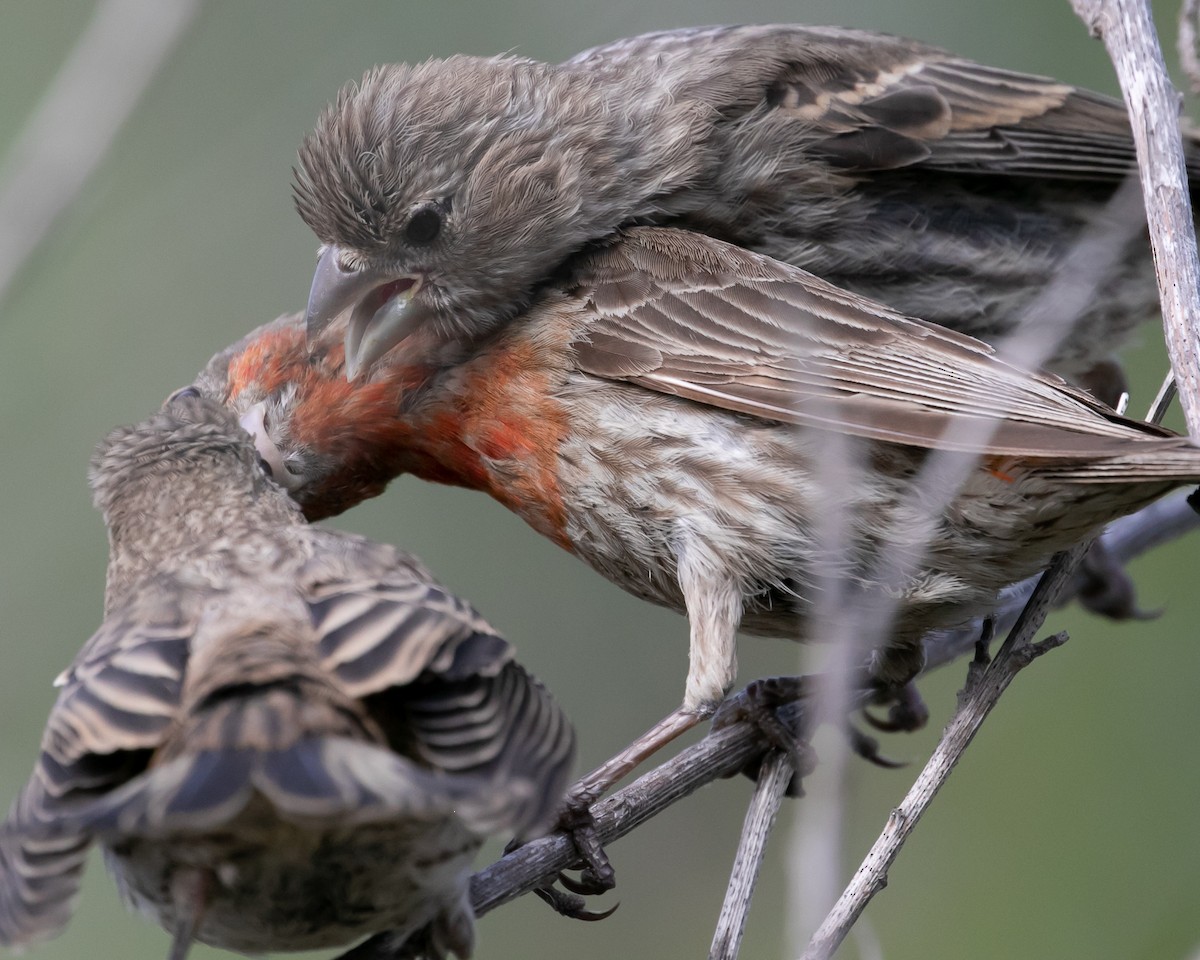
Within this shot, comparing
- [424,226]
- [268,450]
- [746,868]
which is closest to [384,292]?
[424,226]

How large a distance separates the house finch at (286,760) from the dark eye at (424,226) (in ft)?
4.92

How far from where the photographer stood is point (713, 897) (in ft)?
23.8

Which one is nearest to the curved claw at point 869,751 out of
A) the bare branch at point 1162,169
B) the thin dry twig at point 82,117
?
the bare branch at point 1162,169

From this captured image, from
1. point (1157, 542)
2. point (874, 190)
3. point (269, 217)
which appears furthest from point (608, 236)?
point (269, 217)

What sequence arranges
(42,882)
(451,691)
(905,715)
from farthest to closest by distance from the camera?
(905,715)
(451,691)
(42,882)

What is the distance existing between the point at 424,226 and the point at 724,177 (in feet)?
3.14

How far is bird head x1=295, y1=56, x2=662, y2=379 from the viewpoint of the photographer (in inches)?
190

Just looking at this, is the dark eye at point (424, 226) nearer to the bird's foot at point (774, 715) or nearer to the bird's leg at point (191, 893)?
the bird's foot at point (774, 715)

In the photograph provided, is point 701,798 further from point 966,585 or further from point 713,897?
point 966,585

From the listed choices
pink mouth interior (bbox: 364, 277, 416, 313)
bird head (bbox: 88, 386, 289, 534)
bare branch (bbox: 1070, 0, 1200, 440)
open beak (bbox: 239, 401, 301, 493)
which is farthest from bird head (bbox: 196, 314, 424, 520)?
bare branch (bbox: 1070, 0, 1200, 440)

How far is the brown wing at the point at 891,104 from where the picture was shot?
201 inches

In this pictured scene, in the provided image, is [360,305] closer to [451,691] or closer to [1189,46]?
[451,691]

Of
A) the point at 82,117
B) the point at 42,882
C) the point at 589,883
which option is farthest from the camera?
the point at 589,883

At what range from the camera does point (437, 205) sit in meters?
4.89
